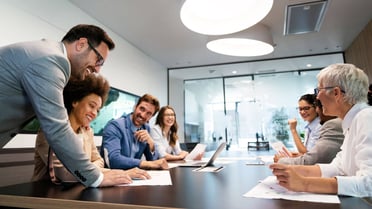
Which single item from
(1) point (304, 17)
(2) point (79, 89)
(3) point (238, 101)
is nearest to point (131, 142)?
(2) point (79, 89)

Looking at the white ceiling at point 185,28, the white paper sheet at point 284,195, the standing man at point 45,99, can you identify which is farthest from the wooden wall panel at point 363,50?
the standing man at point 45,99

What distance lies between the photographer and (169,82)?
20.9 ft

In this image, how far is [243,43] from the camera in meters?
2.65

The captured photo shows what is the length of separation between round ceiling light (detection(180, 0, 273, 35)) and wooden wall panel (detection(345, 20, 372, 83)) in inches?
134

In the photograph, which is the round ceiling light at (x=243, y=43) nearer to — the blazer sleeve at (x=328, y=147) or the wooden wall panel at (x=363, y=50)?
the blazer sleeve at (x=328, y=147)

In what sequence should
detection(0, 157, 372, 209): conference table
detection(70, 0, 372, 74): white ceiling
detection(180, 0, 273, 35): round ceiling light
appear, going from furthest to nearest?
detection(70, 0, 372, 74): white ceiling < detection(180, 0, 273, 35): round ceiling light < detection(0, 157, 372, 209): conference table

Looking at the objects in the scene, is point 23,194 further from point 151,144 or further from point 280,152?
point 280,152

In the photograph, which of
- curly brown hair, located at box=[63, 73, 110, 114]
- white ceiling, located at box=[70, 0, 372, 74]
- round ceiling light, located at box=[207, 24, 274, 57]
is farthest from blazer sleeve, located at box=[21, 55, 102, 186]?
white ceiling, located at box=[70, 0, 372, 74]

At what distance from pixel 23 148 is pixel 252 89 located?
5491 millimetres

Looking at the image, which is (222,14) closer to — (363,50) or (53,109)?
(53,109)

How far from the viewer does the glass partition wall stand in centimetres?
619

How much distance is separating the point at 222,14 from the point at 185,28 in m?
2.37

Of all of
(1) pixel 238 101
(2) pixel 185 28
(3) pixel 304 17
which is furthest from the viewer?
(1) pixel 238 101

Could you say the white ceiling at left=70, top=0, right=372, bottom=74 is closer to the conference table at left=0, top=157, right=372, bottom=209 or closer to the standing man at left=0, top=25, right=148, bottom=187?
the standing man at left=0, top=25, right=148, bottom=187
